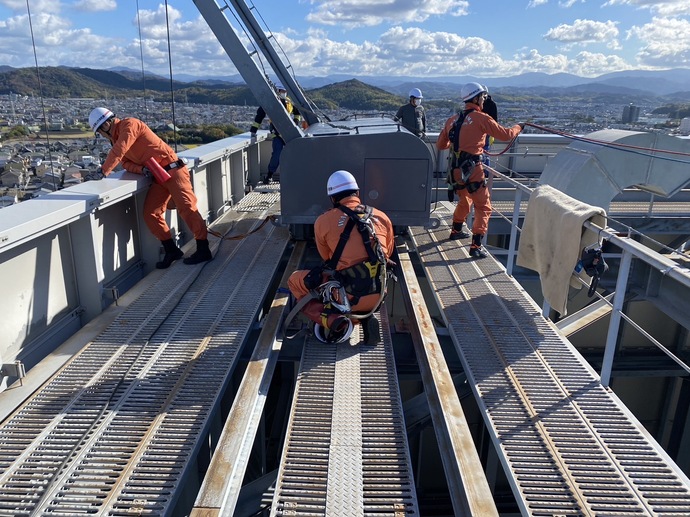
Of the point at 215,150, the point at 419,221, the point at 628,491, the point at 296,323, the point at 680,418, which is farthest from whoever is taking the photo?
the point at 680,418

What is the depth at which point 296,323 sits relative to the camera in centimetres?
489

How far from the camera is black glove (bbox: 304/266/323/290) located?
4.21 m

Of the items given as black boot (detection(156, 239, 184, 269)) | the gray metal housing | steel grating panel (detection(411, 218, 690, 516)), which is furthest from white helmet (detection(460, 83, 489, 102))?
black boot (detection(156, 239, 184, 269))

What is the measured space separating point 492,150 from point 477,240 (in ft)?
A: 24.0

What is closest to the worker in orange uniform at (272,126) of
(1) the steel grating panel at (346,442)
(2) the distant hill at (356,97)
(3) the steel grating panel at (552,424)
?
(2) the distant hill at (356,97)

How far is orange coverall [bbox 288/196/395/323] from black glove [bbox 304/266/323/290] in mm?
67

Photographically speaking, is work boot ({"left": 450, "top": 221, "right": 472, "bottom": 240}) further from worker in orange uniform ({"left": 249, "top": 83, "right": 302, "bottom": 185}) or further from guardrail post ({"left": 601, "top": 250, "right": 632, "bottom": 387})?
guardrail post ({"left": 601, "top": 250, "right": 632, "bottom": 387})

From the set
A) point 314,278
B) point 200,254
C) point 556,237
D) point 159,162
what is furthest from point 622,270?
point 159,162

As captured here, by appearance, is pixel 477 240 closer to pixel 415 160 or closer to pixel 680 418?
pixel 415 160

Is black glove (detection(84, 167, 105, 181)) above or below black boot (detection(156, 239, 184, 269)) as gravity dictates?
above

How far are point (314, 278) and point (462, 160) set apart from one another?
281 centimetres

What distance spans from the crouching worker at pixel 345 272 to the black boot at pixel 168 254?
2200 mm

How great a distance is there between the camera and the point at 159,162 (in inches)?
223

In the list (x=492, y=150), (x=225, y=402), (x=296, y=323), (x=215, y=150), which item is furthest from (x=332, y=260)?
(x=492, y=150)
